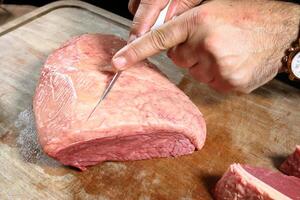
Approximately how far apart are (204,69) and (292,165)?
737mm

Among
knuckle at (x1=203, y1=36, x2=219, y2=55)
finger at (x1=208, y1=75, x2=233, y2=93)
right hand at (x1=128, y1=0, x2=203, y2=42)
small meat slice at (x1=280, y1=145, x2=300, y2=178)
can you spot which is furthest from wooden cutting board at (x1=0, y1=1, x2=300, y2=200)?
right hand at (x1=128, y1=0, x2=203, y2=42)

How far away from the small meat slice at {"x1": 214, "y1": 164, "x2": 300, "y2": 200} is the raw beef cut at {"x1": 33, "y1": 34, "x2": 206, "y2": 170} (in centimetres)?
33

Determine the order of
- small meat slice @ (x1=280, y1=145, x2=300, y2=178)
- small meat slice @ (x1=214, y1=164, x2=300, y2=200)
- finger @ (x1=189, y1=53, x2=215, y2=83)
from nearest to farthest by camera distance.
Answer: small meat slice @ (x1=214, y1=164, x2=300, y2=200) < small meat slice @ (x1=280, y1=145, x2=300, y2=178) < finger @ (x1=189, y1=53, x2=215, y2=83)

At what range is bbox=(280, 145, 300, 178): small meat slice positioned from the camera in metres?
2.11

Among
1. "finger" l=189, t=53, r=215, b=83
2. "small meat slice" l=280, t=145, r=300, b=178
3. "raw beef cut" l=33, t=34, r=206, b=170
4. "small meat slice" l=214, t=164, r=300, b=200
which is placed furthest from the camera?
"finger" l=189, t=53, r=215, b=83

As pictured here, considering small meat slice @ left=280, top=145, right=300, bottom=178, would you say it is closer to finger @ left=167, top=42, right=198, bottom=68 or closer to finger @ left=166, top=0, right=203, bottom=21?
finger @ left=167, top=42, right=198, bottom=68

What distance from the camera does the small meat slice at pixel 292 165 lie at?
2109 mm

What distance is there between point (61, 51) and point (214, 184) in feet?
4.05

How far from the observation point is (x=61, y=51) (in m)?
2.42

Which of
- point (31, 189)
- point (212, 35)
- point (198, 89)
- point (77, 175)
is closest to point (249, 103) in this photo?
point (198, 89)

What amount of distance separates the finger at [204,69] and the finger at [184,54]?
0.03 meters

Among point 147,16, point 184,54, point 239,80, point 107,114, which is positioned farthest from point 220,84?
point 107,114

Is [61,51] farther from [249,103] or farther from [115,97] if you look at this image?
[249,103]

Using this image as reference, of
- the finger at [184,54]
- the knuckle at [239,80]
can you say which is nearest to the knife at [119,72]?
the finger at [184,54]
